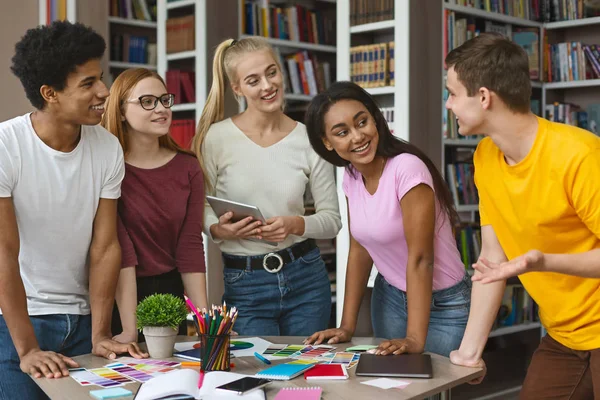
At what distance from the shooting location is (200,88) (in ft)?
15.2

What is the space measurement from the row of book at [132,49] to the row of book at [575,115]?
3.23m

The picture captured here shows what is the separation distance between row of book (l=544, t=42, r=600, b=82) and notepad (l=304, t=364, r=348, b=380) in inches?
161

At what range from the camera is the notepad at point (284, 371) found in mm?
1777

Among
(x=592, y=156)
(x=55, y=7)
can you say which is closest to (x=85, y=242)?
(x=592, y=156)

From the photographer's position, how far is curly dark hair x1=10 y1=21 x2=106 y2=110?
204cm

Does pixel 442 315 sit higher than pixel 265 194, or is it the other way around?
pixel 265 194

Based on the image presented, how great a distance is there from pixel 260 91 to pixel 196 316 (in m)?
0.94

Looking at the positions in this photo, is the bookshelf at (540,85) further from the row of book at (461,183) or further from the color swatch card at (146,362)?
the color swatch card at (146,362)

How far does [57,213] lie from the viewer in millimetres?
2062

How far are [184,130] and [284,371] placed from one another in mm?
3210

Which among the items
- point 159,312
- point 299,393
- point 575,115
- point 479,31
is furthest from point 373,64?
point 299,393

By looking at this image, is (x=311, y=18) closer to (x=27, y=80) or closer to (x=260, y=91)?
(x=260, y=91)

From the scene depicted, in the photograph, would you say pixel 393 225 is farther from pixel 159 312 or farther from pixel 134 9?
pixel 134 9

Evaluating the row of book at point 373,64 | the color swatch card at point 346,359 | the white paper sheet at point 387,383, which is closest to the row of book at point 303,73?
the row of book at point 373,64
